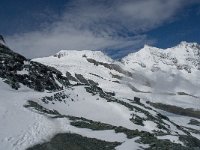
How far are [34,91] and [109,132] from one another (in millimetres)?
36141

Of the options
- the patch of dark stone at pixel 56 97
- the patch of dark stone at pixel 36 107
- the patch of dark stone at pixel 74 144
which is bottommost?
the patch of dark stone at pixel 74 144

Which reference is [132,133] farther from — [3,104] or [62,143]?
[3,104]

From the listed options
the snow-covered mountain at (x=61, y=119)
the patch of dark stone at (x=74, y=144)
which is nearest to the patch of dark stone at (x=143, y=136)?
the snow-covered mountain at (x=61, y=119)

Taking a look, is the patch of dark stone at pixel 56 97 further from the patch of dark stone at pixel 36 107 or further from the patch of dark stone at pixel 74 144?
the patch of dark stone at pixel 74 144

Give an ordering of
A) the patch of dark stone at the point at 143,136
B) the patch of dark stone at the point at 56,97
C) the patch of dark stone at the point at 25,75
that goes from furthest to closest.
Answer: the patch of dark stone at the point at 25,75 → the patch of dark stone at the point at 56,97 → the patch of dark stone at the point at 143,136

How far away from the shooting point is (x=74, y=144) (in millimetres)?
42250

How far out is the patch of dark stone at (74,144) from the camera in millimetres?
40891

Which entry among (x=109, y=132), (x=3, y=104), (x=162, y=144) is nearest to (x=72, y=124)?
(x=109, y=132)

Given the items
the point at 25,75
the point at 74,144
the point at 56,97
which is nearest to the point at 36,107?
the point at 56,97

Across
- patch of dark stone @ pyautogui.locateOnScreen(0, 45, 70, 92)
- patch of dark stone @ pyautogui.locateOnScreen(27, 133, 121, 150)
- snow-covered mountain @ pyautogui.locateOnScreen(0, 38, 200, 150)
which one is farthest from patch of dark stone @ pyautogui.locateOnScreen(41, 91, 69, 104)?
patch of dark stone @ pyautogui.locateOnScreen(27, 133, 121, 150)

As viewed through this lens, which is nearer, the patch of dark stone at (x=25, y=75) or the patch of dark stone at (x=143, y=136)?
the patch of dark stone at (x=143, y=136)

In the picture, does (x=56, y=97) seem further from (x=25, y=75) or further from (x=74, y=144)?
(x=74, y=144)

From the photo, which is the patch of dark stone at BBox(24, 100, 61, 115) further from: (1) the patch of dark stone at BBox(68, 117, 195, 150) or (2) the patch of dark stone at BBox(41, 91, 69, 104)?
(1) the patch of dark stone at BBox(68, 117, 195, 150)

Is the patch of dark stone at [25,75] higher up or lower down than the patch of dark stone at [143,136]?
higher up
